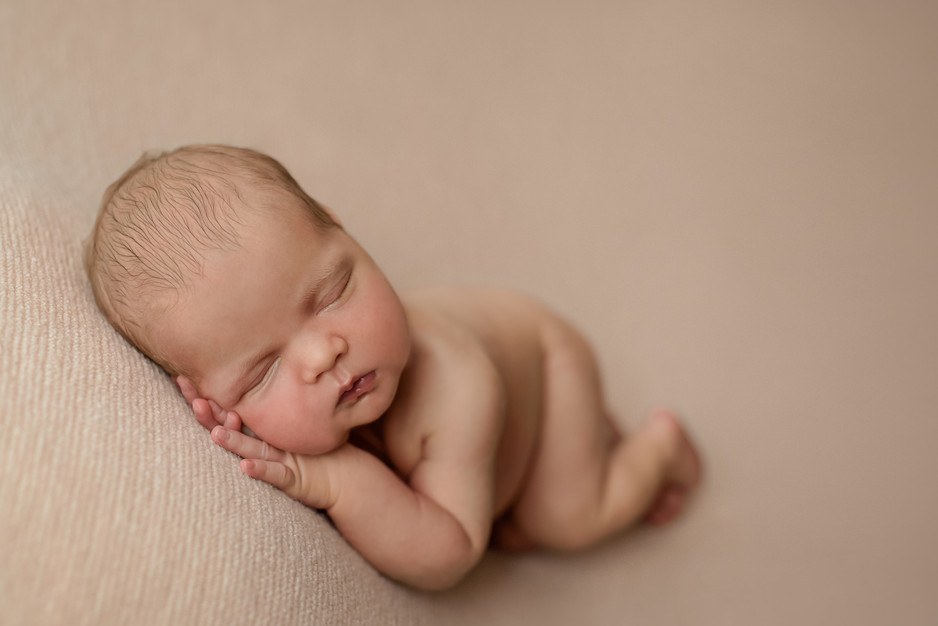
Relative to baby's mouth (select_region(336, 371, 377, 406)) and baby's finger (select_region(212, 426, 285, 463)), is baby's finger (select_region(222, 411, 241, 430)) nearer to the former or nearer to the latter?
baby's finger (select_region(212, 426, 285, 463))

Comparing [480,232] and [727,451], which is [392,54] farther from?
[727,451]

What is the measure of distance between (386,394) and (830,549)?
0.83m

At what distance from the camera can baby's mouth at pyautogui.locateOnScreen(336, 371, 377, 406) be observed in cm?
92

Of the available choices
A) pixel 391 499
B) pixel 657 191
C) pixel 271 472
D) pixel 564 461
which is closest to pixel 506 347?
pixel 564 461

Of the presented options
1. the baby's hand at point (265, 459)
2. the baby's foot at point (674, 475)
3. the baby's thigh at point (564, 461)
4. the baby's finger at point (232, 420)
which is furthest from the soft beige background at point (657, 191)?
the baby's finger at point (232, 420)

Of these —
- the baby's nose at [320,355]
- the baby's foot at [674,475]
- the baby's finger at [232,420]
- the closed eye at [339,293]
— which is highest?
the closed eye at [339,293]

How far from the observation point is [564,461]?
126cm

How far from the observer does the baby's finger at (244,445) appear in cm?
88

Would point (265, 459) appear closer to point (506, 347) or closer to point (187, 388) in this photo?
point (187, 388)

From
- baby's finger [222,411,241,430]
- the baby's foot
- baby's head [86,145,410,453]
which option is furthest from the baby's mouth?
the baby's foot

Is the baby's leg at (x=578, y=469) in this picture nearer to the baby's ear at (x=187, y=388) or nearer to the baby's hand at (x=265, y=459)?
the baby's hand at (x=265, y=459)

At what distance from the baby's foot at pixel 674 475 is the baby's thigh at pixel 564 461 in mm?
152

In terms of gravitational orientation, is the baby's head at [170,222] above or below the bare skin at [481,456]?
above

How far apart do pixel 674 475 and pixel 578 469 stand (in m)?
0.23
